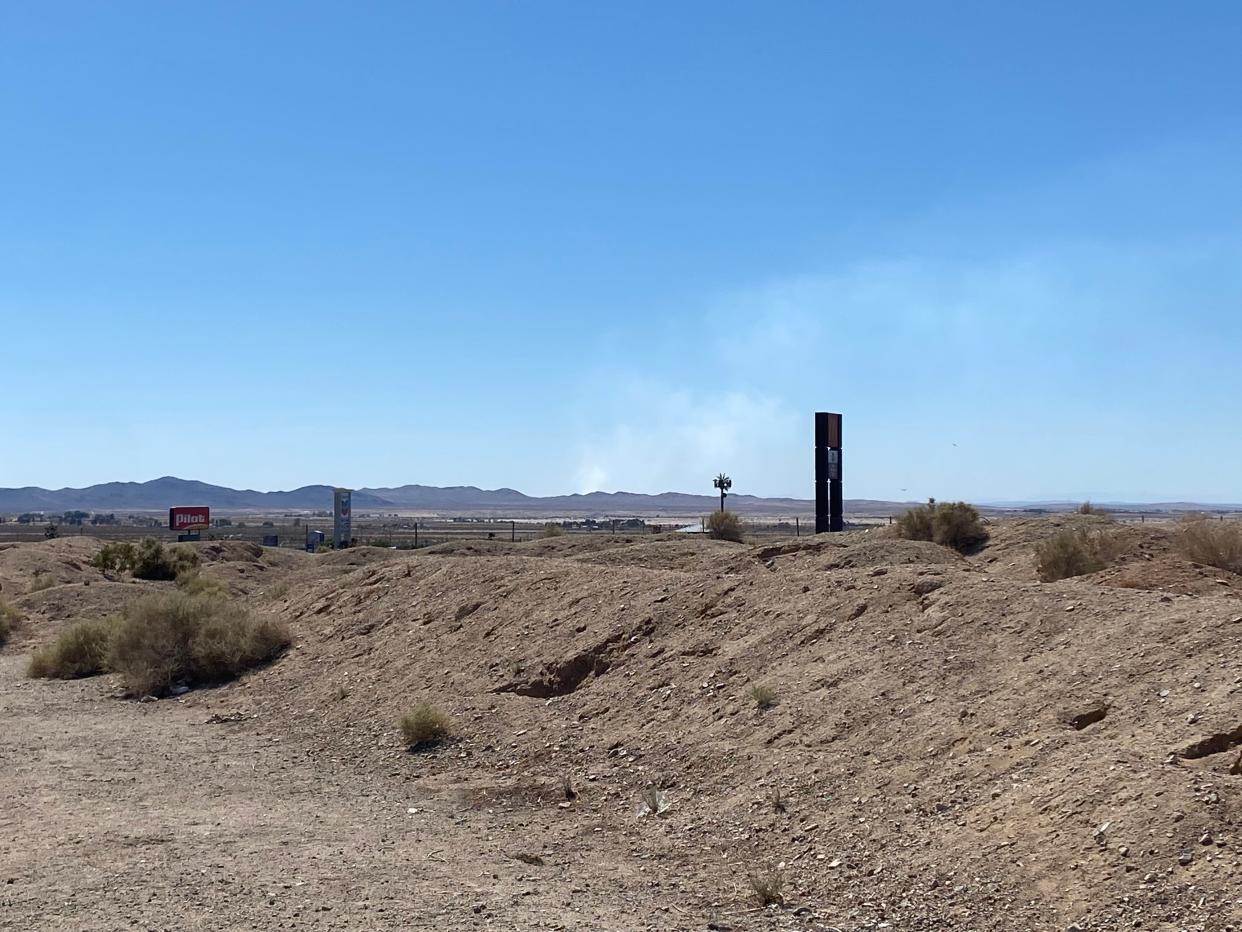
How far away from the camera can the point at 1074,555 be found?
20.5m

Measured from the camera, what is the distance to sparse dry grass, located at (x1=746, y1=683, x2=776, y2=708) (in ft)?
45.4

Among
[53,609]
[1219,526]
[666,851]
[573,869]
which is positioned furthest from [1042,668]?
[53,609]

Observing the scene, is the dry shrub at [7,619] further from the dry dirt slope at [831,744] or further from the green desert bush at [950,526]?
the green desert bush at [950,526]

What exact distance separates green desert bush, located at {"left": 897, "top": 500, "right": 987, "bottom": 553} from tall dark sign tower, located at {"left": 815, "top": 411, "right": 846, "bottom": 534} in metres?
13.2

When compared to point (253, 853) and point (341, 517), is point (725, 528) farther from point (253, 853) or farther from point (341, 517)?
point (253, 853)

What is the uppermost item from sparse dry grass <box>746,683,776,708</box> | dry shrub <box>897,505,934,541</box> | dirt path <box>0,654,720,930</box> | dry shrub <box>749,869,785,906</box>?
dry shrub <box>897,505,934,541</box>

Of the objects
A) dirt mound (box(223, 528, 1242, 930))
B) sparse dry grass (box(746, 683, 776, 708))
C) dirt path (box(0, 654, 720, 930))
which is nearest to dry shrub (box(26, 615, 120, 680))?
dirt mound (box(223, 528, 1242, 930))

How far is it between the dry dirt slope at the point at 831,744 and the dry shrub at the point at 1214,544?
12.5ft

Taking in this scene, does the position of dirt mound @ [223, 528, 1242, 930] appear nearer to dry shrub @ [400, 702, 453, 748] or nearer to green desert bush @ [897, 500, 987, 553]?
dry shrub @ [400, 702, 453, 748]

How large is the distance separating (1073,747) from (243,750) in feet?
36.6

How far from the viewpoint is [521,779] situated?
14.1 meters

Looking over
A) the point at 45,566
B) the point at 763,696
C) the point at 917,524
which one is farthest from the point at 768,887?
the point at 45,566

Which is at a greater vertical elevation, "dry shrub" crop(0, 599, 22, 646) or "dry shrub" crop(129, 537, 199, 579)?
"dry shrub" crop(129, 537, 199, 579)

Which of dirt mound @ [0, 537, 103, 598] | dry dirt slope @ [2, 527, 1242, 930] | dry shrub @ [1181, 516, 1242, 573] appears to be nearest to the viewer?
dry dirt slope @ [2, 527, 1242, 930]
